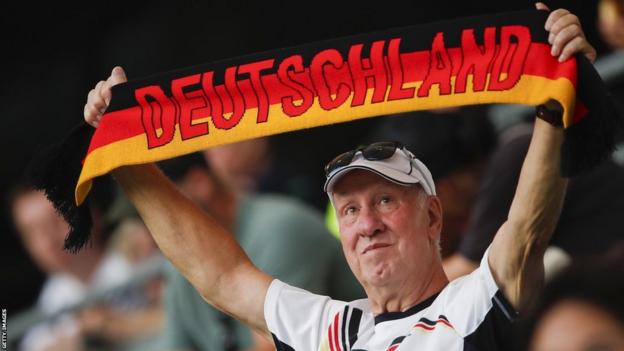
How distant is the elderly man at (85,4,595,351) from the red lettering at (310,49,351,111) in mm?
133

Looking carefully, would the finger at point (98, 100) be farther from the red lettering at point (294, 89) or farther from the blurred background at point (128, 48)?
the blurred background at point (128, 48)

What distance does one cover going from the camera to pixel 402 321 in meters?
2.92

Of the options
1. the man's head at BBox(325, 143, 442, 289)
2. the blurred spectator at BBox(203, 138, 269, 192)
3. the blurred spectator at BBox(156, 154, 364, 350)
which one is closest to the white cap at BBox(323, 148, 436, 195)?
the man's head at BBox(325, 143, 442, 289)

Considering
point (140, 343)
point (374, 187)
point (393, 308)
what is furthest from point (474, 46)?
point (140, 343)

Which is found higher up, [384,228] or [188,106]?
[188,106]

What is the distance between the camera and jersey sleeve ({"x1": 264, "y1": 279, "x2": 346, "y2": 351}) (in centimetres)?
305

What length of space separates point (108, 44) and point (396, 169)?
4.63 m

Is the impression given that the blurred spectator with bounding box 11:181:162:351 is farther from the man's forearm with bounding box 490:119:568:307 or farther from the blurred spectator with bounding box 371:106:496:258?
the man's forearm with bounding box 490:119:568:307

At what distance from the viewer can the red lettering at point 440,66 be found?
117 inches

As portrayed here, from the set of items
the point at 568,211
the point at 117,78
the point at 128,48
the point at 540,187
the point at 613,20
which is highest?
the point at 117,78

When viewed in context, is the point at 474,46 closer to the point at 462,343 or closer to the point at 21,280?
the point at 462,343

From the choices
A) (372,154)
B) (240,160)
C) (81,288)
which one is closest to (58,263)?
(81,288)

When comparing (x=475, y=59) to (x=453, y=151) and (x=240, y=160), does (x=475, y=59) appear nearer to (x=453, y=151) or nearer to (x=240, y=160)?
(x=453, y=151)

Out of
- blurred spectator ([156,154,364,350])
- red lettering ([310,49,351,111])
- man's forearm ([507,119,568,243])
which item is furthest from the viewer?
blurred spectator ([156,154,364,350])
